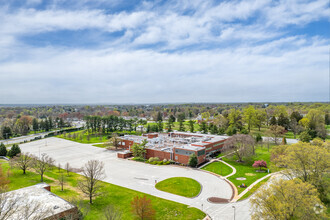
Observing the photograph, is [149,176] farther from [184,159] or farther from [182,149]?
[182,149]

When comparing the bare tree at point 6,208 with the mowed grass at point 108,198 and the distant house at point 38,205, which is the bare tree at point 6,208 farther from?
the mowed grass at point 108,198

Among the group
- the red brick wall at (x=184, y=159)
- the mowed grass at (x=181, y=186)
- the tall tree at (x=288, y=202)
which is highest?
the tall tree at (x=288, y=202)

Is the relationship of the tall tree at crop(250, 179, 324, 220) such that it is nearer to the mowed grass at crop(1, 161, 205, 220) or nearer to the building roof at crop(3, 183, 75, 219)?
the mowed grass at crop(1, 161, 205, 220)

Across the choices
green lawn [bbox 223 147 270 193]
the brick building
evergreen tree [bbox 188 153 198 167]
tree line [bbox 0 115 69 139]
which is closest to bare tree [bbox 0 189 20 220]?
green lawn [bbox 223 147 270 193]

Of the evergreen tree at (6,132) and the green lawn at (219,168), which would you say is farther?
the evergreen tree at (6,132)

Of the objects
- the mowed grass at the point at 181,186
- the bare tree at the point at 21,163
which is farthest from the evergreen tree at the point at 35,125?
the mowed grass at the point at 181,186

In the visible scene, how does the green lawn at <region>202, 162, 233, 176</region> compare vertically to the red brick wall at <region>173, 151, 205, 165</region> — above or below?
below

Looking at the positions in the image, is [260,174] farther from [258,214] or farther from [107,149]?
[107,149]
